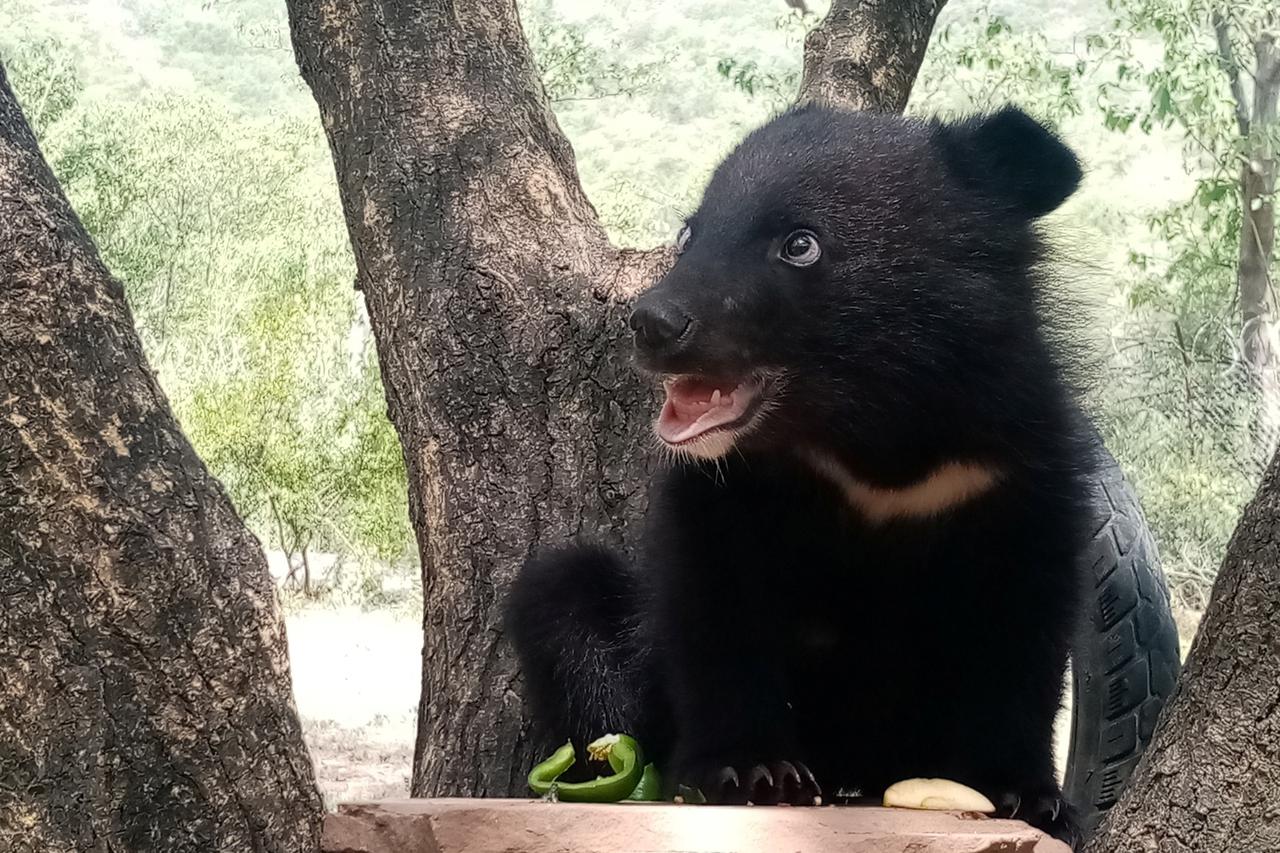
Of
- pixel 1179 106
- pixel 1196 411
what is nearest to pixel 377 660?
pixel 1196 411

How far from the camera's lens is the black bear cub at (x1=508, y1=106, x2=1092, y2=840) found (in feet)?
5.92

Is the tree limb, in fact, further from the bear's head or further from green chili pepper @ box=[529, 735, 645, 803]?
green chili pepper @ box=[529, 735, 645, 803]

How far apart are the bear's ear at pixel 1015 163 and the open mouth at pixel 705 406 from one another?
48 centimetres

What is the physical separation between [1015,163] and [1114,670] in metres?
1.02

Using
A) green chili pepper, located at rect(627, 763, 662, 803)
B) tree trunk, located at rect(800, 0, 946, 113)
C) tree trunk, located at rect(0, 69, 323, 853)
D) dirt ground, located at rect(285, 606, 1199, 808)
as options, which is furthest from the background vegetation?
tree trunk, located at rect(0, 69, 323, 853)

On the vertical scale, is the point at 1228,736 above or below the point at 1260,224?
above

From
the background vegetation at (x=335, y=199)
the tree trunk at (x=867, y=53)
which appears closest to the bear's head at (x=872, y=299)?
the tree trunk at (x=867, y=53)

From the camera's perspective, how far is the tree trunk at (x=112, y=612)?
1.40 meters

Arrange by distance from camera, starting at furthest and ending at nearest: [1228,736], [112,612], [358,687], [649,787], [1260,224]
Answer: [358,687], [1260,224], [649,787], [112,612], [1228,736]

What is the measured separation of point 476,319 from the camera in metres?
2.41

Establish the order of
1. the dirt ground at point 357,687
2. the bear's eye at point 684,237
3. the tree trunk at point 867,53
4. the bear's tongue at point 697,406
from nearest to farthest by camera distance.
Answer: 1. the bear's tongue at point 697,406
2. the bear's eye at point 684,237
3. the tree trunk at point 867,53
4. the dirt ground at point 357,687

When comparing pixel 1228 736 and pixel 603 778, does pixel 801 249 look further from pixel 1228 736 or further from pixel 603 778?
pixel 1228 736

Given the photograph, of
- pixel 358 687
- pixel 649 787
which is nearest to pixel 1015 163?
pixel 649 787

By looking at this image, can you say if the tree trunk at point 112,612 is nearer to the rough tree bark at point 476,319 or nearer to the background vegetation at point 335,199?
the rough tree bark at point 476,319
